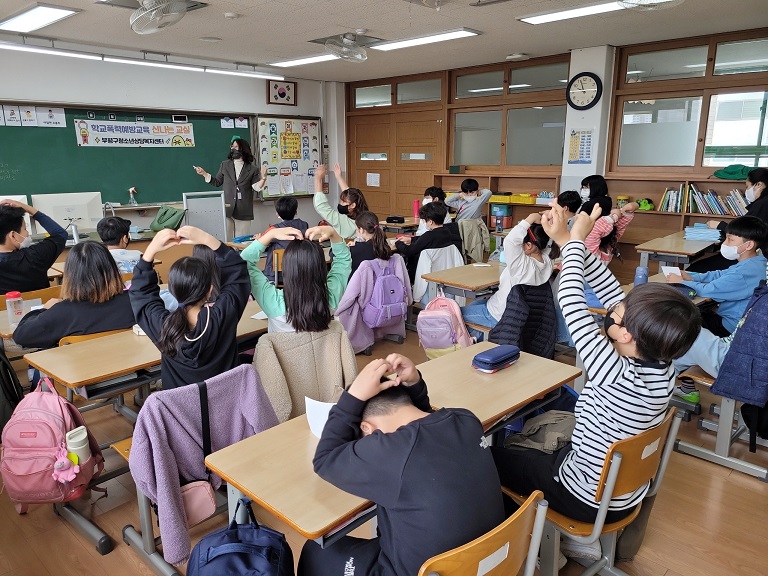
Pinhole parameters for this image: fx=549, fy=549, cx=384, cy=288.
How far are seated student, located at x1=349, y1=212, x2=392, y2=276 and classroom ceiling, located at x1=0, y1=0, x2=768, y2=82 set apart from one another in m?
1.68

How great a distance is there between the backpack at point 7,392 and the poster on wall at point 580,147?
617 cm

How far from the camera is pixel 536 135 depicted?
730 cm

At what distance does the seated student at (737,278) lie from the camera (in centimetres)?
327

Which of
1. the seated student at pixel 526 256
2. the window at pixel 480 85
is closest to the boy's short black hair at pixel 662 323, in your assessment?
the seated student at pixel 526 256

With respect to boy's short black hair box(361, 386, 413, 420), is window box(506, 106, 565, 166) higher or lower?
higher

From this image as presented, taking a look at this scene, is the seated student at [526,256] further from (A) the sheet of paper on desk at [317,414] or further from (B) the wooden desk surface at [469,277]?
(A) the sheet of paper on desk at [317,414]

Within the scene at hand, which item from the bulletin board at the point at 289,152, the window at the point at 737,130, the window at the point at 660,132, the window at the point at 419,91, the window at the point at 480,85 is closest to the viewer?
the window at the point at 737,130

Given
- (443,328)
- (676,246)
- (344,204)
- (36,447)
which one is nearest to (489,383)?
(443,328)

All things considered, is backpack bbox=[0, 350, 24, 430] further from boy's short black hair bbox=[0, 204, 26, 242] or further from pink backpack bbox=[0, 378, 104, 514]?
boy's short black hair bbox=[0, 204, 26, 242]

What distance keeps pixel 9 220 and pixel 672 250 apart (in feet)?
16.7

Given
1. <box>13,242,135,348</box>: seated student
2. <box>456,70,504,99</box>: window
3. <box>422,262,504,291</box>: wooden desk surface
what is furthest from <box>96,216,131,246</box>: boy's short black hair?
<box>456,70,504,99</box>: window

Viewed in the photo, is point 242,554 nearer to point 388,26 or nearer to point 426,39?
point 388,26

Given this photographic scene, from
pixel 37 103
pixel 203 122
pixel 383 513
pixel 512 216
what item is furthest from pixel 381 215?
pixel 383 513

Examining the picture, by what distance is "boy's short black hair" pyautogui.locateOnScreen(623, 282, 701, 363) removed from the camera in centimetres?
149
